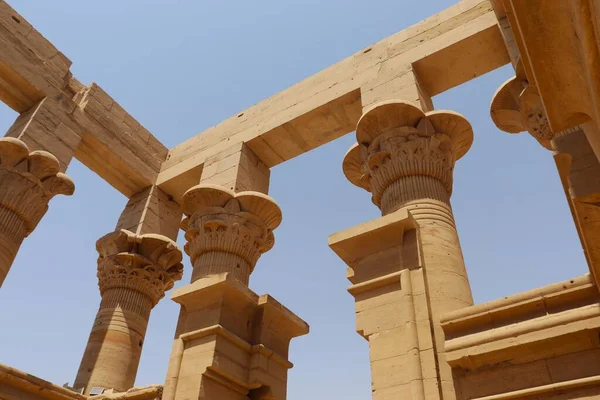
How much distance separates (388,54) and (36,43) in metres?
6.63

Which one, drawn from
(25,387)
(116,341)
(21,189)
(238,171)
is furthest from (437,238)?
(21,189)

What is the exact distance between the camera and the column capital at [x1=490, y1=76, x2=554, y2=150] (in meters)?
5.99

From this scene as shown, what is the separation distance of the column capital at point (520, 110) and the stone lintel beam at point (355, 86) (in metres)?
1.25

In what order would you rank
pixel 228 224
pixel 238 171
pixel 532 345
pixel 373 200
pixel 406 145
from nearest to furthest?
pixel 532 345 → pixel 406 145 → pixel 373 200 → pixel 228 224 → pixel 238 171

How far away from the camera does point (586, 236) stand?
320 cm

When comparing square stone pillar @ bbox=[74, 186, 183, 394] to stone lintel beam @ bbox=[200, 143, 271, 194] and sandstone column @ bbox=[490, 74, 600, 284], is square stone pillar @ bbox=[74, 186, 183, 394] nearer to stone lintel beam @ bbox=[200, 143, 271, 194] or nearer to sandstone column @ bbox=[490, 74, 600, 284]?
stone lintel beam @ bbox=[200, 143, 271, 194]

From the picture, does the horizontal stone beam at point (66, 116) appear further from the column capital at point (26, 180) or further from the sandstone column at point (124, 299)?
the sandstone column at point (124, 299)

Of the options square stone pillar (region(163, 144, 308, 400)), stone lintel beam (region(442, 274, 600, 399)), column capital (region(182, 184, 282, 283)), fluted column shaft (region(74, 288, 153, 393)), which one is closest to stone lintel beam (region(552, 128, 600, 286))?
stone lintel beam (region(442, 274, 600, 399))

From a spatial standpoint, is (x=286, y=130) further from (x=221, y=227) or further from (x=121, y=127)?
(x=121, y=127)

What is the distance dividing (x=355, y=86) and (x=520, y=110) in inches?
124

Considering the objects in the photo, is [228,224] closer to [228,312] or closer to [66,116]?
[228,312]

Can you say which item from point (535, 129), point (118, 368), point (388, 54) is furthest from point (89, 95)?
point (535, 129)

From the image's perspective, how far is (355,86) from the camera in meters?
9.01

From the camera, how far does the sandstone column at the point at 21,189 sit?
8.41 meters
